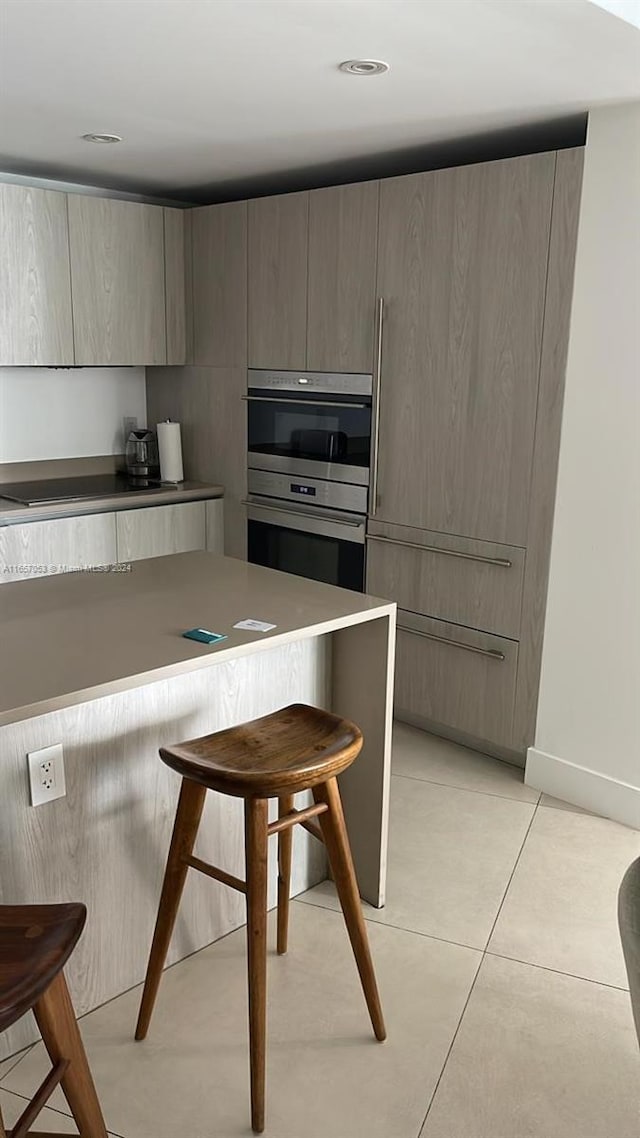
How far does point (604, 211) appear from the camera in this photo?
2.80 m

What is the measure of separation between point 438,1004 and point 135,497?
2.70 m

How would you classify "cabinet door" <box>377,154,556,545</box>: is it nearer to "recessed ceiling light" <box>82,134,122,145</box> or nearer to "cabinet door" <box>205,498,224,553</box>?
"recessed ceiling light" <box>82,134,122,145</box>

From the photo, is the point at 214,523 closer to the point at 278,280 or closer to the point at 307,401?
the point at 307,401

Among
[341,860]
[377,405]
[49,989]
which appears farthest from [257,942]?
[377,405]

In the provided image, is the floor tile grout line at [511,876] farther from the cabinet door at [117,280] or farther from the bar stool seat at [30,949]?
the cabinet door at [117,280]

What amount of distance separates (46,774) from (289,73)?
6.37 feet

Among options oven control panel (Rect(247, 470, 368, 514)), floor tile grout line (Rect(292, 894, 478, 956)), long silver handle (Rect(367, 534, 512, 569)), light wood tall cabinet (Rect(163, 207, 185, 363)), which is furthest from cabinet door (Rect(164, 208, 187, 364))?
floor tile grout line (Rect(292, 894, 478, 956))

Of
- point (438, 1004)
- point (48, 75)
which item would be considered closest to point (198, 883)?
point (438, 1004)

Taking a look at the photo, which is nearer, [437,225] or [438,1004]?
[438,1004]

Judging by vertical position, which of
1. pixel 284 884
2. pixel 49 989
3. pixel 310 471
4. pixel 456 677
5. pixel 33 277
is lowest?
pixel 284 884

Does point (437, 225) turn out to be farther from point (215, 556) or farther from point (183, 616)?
point (183, 616)

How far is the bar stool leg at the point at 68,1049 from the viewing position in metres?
1.42

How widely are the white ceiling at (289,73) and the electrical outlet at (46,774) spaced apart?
163cm

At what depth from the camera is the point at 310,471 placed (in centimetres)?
397
